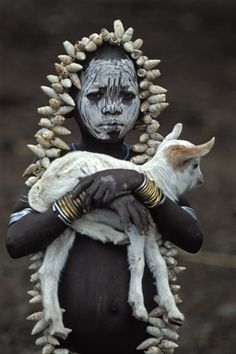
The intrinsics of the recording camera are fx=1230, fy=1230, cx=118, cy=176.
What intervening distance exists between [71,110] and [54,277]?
664 mm

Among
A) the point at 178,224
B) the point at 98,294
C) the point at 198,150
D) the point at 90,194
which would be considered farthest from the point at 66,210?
the point at 198,150

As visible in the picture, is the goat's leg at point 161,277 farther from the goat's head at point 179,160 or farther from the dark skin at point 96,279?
the goat's head at point 179,160

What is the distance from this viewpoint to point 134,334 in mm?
4730

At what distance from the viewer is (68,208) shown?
4.57m

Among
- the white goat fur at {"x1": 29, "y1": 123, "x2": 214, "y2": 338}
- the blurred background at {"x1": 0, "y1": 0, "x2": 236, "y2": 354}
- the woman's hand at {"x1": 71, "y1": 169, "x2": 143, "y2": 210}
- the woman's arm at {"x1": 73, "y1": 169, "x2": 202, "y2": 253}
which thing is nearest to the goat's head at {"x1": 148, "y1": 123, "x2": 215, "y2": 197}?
the white goat fur at {"x1": 29, "y1": 123, "x2": 214, "y2": 338}

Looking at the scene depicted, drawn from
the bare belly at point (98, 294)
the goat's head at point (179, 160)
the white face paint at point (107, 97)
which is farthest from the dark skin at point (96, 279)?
the white face paint at point (107, 97)

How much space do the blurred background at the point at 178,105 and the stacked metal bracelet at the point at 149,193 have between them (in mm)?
2570

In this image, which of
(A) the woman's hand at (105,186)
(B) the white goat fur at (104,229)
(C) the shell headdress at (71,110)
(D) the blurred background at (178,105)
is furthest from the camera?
(D) the blurred background at (178,105)

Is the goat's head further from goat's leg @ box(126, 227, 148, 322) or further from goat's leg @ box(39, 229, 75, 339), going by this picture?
goat's leg @ box(39, 229, 75, 339)

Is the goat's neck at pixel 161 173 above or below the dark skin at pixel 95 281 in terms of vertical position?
above

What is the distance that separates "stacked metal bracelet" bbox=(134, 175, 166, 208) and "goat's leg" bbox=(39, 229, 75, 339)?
0.32 meters

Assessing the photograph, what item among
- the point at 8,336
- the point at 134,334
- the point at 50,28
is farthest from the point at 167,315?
the point at 50,28

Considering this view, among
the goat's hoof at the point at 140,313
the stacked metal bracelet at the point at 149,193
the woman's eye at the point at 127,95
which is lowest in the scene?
the goat's hoof at the point at 140,313

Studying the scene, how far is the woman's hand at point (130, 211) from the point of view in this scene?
4.53 m
